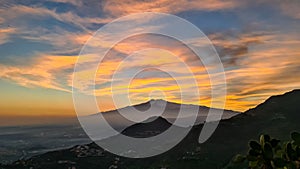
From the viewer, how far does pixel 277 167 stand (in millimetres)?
15180

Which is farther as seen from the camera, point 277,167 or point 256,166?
point 256,166

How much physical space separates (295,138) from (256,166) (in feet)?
6.64

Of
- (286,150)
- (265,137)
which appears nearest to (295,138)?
(286,150)

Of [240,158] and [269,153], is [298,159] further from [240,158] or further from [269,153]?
[240,158]

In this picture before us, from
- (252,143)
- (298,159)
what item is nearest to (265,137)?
(252,143)

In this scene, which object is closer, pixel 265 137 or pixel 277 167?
pixel 277 167

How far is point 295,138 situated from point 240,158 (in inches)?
94.5

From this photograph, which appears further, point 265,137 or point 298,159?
point 265,137

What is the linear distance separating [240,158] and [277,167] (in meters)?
1.68

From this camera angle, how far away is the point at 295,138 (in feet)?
50.8

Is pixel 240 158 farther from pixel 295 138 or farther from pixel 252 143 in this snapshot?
pixel 295 138

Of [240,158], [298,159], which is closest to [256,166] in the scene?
[240,158]

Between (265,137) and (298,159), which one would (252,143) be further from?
(298,159)

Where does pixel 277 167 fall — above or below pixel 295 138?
below
